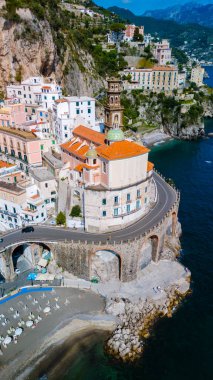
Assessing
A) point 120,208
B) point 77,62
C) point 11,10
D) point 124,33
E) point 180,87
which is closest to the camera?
point 120,208

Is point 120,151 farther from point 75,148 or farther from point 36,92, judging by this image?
point 36,92

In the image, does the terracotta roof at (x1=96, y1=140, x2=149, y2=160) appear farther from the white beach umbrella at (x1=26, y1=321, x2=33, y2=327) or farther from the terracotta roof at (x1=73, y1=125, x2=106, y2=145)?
the white beach umbrella at (x1=26, y1=321, x2=33, y2=327)

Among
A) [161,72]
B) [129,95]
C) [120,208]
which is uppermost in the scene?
[161,72]

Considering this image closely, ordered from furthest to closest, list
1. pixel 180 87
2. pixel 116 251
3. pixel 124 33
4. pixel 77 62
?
1. pixel 124 33
2. pixel 180 87
3. pixel 77 62
4. pixel 116 251

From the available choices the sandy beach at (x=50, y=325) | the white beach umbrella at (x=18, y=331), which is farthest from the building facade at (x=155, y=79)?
the white beach umbrella at (x=18, y=331)

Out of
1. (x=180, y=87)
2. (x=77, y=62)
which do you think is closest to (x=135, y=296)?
(x=77, y=62)

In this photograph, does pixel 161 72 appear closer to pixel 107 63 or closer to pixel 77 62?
pixel 107 63

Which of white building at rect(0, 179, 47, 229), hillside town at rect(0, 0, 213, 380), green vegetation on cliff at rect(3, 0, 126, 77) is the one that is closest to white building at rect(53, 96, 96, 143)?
hillside town at rect(0, 0, 213, 380)

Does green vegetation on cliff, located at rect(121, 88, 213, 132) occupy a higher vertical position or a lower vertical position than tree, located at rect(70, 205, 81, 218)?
higher
